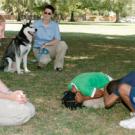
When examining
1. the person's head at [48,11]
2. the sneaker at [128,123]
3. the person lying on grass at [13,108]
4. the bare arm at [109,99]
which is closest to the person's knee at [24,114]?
the person lying on grass at [13,108]

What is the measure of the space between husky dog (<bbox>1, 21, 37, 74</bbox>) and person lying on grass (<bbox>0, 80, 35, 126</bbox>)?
464 centimetres

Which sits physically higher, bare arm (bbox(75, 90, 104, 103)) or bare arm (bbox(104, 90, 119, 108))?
bare arm (bbox(104, 90, 119, 108))

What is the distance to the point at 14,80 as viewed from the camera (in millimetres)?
8992

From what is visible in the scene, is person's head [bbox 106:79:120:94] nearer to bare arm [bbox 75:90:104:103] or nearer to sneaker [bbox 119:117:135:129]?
bare arm [bbox 75:90:104:103]

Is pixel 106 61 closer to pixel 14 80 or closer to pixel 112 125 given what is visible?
pixel 14 80

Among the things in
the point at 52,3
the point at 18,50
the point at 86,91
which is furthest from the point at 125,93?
the point at 52,3

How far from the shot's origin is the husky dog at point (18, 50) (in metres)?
10.1

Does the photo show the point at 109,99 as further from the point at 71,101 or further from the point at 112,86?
the point at 71,101

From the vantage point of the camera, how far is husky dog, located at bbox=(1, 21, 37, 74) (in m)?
10.1

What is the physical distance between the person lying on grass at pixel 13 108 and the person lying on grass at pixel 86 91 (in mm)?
996

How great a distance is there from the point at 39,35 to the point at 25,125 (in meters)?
5.22

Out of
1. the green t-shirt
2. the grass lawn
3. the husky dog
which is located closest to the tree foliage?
the husky dog

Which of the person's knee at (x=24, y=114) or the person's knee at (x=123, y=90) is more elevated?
the person's knee at (x=123, y=90)

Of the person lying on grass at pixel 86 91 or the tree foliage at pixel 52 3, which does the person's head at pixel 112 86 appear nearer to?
the person lying on grass at pixel 86 91
